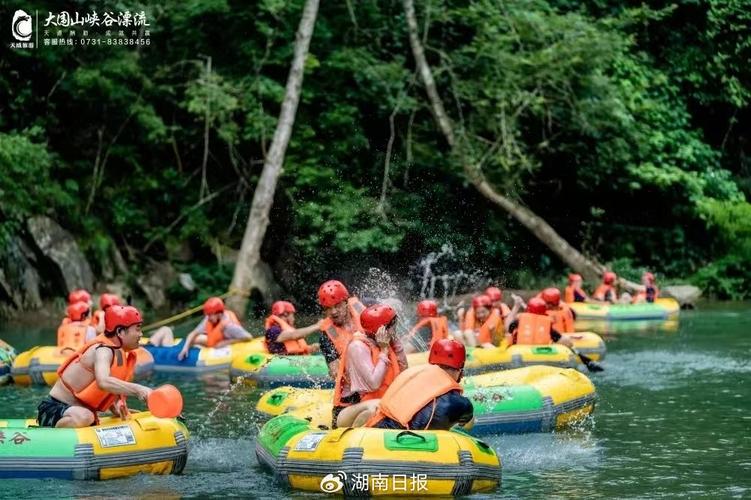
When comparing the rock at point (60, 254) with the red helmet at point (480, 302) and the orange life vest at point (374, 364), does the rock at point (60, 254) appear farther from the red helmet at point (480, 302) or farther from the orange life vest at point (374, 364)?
the orange life vest at point (374, 364)

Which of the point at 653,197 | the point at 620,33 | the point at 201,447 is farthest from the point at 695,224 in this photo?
the point at 201,447

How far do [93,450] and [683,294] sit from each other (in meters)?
17.4

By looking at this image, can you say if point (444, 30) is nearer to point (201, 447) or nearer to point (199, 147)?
point (199, 147)

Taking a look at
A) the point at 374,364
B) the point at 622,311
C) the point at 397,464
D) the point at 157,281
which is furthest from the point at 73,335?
the point at 622,311

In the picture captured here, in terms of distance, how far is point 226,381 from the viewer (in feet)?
43.7

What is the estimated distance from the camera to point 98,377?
7.69m

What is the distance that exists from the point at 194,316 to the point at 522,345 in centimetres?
898

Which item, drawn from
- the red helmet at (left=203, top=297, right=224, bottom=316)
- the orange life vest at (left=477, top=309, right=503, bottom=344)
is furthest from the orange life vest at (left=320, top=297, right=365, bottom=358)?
the red helmet at (left=203, top=297, right=224, bottom=316)

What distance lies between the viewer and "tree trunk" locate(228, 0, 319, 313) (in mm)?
19656

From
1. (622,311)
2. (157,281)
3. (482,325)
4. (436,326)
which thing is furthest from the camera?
(157,281)

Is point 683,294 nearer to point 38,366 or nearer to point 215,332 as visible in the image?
point 215,332

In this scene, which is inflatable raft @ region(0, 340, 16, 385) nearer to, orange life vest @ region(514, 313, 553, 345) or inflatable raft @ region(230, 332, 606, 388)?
inflatable raft @ region(230, 332, 606, 388)

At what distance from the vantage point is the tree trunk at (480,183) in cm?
2248

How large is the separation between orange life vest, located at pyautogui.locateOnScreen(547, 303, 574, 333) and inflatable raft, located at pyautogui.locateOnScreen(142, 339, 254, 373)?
3742 mm
